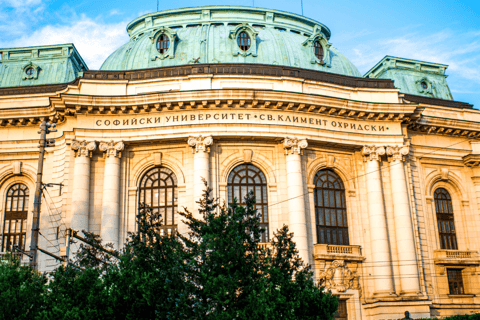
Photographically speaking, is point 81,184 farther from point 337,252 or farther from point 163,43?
point 337,252

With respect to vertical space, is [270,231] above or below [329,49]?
below

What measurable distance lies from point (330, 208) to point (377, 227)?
10.3ft

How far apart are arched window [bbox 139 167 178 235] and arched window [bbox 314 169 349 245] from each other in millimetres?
9033

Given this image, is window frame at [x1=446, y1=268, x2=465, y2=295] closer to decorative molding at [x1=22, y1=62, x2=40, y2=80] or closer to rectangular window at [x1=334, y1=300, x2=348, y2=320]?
rectangular window at [x1=334, y1=300, x2=348, y2=320]

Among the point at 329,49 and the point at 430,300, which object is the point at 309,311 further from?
the point at 329,49

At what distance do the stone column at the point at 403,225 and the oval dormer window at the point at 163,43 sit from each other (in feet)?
55.2

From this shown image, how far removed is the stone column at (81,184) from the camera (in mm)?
34219

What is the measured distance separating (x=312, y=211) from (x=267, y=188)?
3128 mm

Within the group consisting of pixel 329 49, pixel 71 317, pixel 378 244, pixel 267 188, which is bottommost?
pixel 71 317

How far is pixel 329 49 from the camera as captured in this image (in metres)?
43.9

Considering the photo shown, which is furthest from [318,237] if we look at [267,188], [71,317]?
[71,317]

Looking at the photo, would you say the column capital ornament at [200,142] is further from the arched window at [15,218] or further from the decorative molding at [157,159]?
the arched window at [15,218]

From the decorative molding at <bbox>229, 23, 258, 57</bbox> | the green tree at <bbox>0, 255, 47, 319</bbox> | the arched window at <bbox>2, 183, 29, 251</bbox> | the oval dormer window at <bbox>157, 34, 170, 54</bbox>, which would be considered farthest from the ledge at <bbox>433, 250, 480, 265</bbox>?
the arched window at <bbox>2, 183, 29, 251</bbox>

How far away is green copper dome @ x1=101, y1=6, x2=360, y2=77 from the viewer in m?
40.6
